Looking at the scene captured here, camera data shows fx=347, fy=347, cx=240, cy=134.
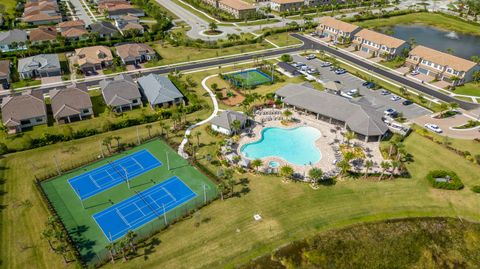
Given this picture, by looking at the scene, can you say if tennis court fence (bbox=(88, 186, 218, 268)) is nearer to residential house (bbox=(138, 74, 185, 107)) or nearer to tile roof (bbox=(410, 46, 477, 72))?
residential house (bbox=(138, 74, 185, 107))

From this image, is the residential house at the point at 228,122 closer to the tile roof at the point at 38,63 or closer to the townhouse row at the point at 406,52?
the tile roof at the point at 38,63

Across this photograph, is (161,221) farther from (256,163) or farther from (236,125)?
(236,125)

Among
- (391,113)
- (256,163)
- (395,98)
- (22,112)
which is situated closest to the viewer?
(256,163)

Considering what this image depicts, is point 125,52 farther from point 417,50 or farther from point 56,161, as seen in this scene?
point 417,50

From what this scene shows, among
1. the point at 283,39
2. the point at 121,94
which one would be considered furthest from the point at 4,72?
the point at 283,39

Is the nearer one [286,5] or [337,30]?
[337,30]

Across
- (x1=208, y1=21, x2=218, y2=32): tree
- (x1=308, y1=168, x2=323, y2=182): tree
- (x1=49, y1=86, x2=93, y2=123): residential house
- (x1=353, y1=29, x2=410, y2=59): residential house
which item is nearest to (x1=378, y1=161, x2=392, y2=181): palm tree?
(x1=308, y1=168, x2=323, y2=182): tree
